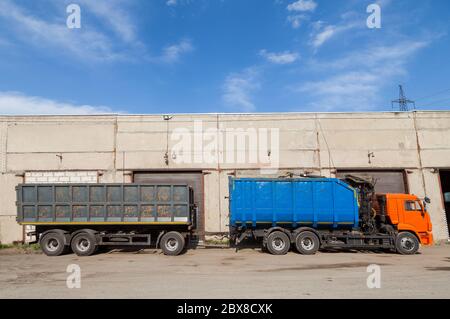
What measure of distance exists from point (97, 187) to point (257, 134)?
31.7 ft

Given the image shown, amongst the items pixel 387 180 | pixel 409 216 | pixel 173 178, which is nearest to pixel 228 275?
pixel 409 216

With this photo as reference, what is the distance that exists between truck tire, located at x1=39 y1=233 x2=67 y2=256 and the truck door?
15.1 m

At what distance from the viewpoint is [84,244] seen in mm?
13211

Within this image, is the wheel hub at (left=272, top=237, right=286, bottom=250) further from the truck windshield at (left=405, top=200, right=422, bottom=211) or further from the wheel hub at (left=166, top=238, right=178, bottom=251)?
the truck windshield at (left=405, top=200, right=422, bottom=211)

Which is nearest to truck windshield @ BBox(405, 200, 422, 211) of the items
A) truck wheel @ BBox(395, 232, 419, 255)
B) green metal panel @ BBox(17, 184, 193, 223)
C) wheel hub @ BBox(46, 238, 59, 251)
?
truck wheel @ BBox(395, 232, 419, 255)

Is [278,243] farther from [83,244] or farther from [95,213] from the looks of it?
[83,244]

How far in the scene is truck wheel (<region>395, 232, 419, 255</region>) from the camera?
13.1 metres

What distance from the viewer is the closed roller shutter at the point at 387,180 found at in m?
18.1

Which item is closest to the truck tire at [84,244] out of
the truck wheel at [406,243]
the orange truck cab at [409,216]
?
the orange truck cab at [409,216]

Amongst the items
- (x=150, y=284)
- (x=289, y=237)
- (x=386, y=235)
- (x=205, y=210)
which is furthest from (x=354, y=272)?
(x=205, y=210)

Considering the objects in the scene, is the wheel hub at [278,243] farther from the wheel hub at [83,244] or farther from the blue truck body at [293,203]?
the wheel hub at [83,244]

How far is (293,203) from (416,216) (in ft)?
18.1
